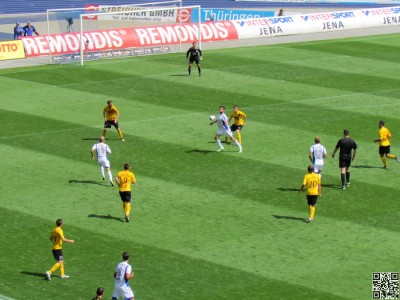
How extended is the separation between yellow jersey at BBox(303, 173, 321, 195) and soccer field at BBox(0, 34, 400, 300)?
1005 millimetres

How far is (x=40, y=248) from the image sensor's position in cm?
2659

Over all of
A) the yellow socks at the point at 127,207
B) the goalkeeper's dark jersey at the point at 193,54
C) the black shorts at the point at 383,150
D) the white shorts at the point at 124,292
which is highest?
the goalkeeper's dark jersey at the point at 193,54

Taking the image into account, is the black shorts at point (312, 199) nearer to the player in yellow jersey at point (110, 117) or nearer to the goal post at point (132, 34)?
the player in yellow jersey at point (110, 117)

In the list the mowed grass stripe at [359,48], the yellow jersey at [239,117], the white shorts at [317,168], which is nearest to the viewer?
the white shorts at [317,168]

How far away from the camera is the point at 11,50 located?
182 ft

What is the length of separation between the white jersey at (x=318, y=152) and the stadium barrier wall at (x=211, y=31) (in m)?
26.7

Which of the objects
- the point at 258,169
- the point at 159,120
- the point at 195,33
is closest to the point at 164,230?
the point at 258,169

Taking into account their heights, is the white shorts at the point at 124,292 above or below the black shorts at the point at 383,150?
below

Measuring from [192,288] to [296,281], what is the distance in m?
2.53

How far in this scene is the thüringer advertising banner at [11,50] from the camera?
5522cm

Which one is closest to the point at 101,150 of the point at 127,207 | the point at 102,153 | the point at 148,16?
the point at 102,153

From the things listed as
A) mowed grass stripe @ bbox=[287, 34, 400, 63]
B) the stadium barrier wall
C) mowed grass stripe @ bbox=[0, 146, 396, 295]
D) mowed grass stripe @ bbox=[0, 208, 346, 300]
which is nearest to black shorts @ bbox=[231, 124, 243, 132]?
mowed grass stripe @ bbox=[0, 146, 396, 295]

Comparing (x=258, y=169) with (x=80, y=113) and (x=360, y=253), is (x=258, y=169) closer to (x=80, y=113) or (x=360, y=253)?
(x=360, y=253)

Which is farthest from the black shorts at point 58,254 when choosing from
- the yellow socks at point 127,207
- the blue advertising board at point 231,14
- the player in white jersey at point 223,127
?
the blue advertising board at point 231,14
